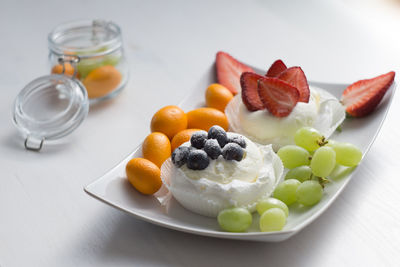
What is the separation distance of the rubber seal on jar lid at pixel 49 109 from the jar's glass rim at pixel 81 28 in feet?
0.37

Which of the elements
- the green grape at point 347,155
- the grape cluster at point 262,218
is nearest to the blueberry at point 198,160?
the grape cluster at point 262,218

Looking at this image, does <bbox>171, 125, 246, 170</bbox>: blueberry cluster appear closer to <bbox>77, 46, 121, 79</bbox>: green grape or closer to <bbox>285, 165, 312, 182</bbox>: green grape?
<bbox>285, 165, 312, 182</bbox>: green grape

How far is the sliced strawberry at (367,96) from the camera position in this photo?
145 centimetres

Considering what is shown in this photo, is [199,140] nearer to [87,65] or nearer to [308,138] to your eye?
[308,138]

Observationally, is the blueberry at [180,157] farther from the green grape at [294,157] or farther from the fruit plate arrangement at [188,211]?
the green grape at [294,157]

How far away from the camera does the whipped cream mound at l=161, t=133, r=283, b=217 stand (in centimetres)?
113

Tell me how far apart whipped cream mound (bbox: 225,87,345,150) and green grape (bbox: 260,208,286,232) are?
370mm

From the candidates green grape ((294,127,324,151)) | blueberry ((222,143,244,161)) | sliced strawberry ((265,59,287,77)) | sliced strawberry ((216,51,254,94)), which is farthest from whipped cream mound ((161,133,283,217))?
sliced strawberry ((216,51,254,94))

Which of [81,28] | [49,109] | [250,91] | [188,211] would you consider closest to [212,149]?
[188,211]

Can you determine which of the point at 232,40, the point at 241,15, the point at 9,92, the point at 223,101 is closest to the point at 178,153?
the point at 223,101

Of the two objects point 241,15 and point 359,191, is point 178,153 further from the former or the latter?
point 241,15

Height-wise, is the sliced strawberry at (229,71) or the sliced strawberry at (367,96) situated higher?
the sliced strawberry at (367,96)

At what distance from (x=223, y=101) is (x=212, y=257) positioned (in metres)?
0.61

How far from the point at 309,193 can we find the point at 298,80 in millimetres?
441
